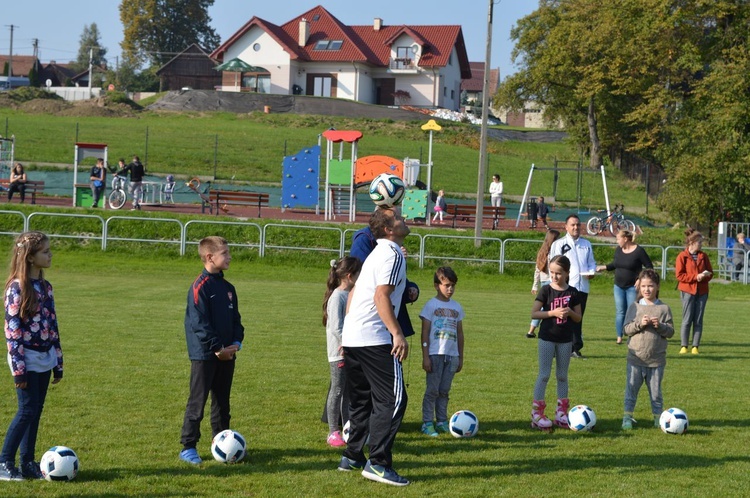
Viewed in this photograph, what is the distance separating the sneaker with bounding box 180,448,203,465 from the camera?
23.5 ft

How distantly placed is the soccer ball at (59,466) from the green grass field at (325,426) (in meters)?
0.08

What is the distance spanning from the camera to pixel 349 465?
7.14m

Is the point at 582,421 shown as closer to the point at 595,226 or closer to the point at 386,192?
the point at 386,192

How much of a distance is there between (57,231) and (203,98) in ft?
141

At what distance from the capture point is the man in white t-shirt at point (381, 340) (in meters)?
6.59

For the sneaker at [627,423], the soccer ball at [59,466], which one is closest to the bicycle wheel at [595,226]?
the sneaker at [627,423]

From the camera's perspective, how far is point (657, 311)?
28.7 ft

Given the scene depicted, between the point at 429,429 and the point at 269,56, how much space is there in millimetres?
69684

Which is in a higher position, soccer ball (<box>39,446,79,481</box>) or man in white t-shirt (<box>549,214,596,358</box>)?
man in white t-shirt (<box>549,214,596,358</box>)

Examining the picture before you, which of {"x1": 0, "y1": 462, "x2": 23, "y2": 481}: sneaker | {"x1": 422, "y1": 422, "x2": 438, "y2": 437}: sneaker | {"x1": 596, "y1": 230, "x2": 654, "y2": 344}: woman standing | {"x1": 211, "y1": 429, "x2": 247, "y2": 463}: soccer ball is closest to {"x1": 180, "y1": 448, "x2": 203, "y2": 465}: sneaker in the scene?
{"x1": 211, "y1": 429, "x2": 247, "y2": 463}: soccer ball

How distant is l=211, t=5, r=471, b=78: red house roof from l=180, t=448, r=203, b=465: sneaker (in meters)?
69.1

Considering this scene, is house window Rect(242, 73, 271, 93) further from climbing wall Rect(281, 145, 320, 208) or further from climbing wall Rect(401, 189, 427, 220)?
climbing wall Rect(401, 189, 427, 220)

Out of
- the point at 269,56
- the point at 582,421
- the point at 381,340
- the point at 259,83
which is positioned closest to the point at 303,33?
the point at 269,56

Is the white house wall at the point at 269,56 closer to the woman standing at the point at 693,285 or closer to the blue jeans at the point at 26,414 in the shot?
the woman standing at the point at 693,285
